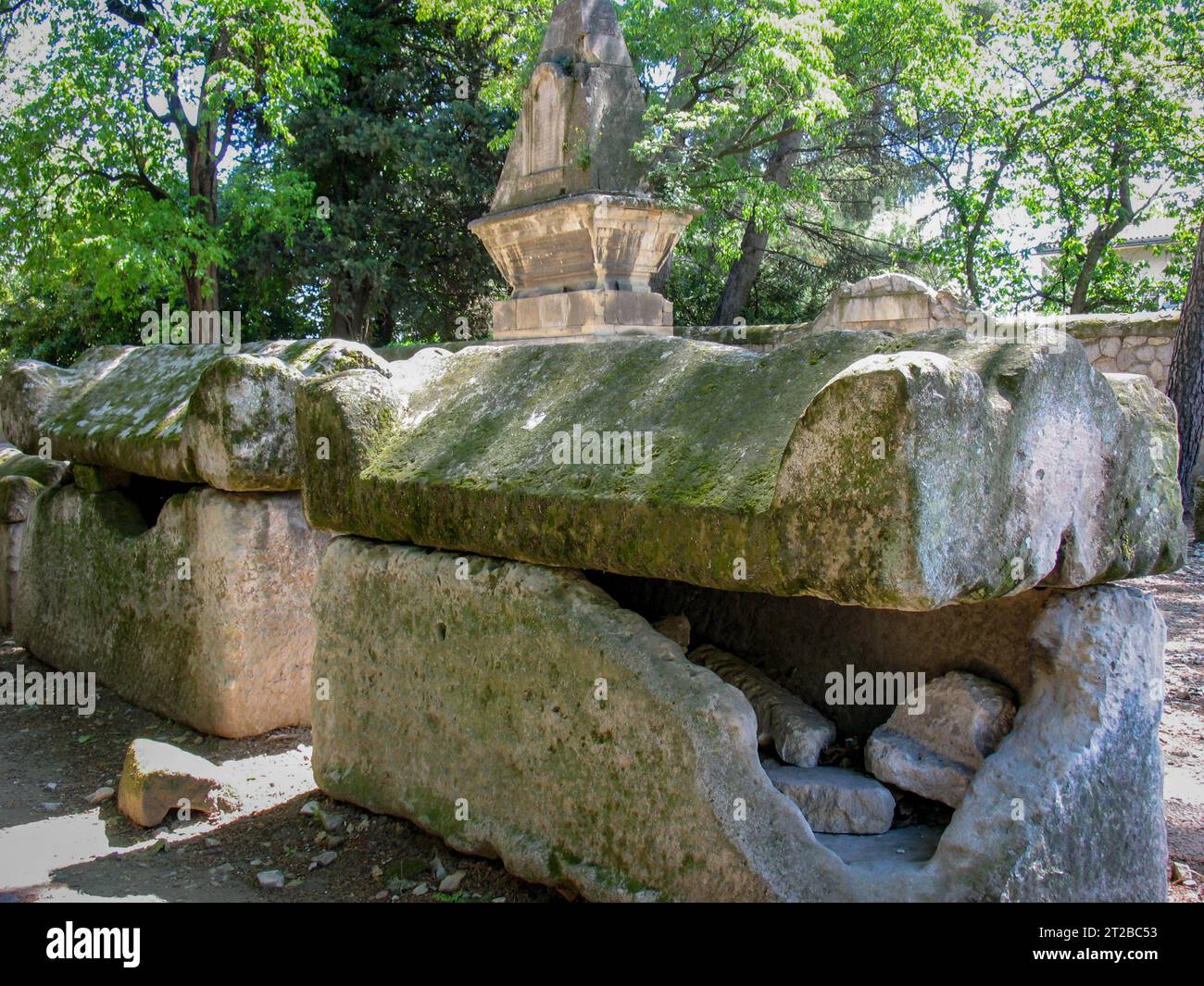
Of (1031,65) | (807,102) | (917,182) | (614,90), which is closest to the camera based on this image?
(614,90)

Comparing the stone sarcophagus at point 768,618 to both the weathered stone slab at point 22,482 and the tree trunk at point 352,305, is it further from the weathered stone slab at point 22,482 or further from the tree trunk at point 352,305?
the tree trunk at point 352,305

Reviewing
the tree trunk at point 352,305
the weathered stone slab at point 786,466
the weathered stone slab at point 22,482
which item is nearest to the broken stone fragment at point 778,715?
the weathered stone slab at point 786,466

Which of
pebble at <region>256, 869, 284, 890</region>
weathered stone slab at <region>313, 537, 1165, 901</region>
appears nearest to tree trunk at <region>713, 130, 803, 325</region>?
weathered stone slab at <region>313, 537, 1165, 901</region>

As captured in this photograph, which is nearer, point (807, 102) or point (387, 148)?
point (807, 102)

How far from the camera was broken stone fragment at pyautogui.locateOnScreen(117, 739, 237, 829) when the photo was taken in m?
3.56

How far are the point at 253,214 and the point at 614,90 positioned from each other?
6.37 metres

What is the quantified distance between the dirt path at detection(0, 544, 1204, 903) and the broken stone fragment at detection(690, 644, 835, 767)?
763 mm

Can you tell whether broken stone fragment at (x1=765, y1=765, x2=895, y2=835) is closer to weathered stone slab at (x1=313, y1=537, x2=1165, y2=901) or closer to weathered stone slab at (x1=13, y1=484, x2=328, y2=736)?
weathered stone slab at (x1=313, y1=537, x2=1165, y2=901)

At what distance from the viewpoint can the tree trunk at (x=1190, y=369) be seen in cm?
723

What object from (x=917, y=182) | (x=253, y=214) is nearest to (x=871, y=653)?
(x=253, y=214)
